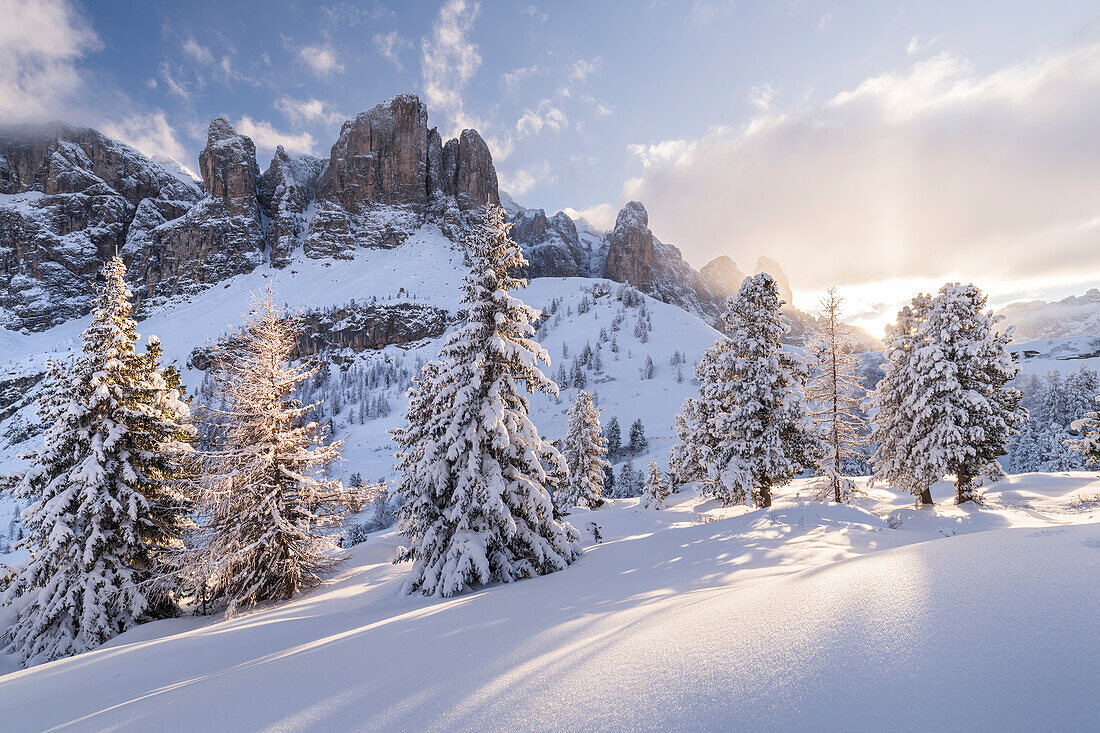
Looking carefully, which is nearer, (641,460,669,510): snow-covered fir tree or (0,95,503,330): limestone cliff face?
(641,460,669,510): snow-covered fir tree

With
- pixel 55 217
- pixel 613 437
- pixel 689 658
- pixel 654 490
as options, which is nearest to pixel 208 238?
pixel 55 217

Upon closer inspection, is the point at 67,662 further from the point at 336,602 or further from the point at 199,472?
the point at 199,472

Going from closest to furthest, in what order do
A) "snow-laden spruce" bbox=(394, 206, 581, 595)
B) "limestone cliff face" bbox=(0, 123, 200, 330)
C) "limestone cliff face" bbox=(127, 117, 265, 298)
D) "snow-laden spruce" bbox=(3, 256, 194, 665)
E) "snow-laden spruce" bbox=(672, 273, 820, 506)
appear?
"snow-laden spruce" bbox=(394, 206, 581, 595), "snow-laden spruce" bbox=(3, 256, 194, 665), "snow-laden spruce" bbox=(672, 273, 820, 506), "limestone cliff face" bbox=(0, 123, 200, 330), "limestone cliff face" bbox=(127, 117, 265, 298)

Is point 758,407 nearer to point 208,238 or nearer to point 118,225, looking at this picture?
point 208,238

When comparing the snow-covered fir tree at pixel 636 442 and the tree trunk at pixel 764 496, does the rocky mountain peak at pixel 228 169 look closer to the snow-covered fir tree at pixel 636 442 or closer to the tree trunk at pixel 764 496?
the snow-covered fir tree at pixel 636 442

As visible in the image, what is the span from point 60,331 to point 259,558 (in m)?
254

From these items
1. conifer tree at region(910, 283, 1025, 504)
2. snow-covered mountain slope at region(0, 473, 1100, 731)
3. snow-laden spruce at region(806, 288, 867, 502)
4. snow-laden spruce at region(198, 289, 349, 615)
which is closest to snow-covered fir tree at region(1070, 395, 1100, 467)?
conifer tree at region(910, 283, 1025, 504)

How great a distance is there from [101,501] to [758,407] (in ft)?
66.8

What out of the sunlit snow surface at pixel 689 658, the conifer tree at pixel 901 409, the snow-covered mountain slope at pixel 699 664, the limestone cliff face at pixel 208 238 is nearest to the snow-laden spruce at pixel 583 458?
the conifer tree at pixel 901 409

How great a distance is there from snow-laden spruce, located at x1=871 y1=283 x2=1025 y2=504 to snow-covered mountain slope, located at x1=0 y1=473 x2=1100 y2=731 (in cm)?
1676

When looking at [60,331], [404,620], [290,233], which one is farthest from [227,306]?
[404,620]

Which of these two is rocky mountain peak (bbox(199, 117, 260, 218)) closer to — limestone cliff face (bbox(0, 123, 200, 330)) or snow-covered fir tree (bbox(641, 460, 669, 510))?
limestone cliff face (bbox(0, 123, 200, 330))

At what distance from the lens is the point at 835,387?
1906 centimetres

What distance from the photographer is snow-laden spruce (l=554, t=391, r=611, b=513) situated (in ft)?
100
